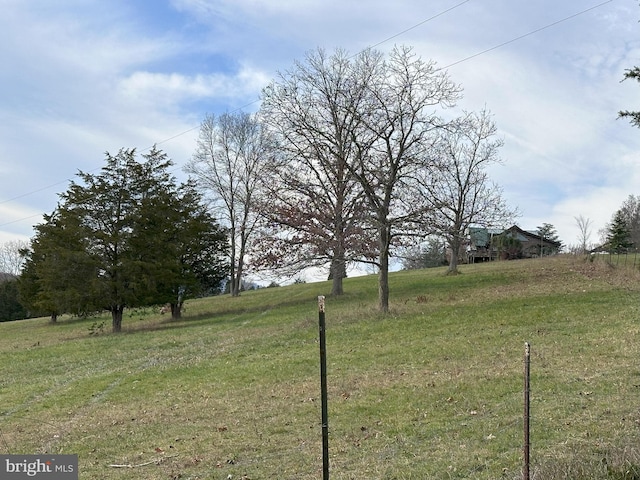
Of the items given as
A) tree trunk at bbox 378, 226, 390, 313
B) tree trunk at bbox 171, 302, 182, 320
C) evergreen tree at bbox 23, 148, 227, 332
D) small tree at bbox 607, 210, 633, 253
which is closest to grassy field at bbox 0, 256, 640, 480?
tree trunk at bbox 378, 226, 390, 313

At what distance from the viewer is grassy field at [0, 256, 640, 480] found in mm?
6066

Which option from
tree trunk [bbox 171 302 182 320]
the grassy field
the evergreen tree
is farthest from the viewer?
tree trunk [bbox 171 302 182 320]

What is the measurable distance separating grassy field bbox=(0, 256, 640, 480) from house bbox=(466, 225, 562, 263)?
1213 inches

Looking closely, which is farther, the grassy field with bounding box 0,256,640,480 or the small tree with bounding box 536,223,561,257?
the small tree with bounding box 536,223,561,257

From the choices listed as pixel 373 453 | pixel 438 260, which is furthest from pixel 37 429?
pixel 438 260

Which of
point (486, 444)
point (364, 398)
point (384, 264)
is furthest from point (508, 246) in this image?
point (486, 444)

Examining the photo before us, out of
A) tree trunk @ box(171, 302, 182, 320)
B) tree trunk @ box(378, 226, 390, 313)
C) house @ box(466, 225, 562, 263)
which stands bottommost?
tree trunk @ box(171, 302, 182, 320)

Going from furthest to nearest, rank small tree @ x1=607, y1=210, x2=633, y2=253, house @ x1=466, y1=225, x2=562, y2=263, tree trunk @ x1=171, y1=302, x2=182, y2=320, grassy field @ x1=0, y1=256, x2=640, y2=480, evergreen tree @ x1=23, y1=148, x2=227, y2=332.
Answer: house @ x1=466, y1=225, x2=562, y2=263
small tree @ x1=607, y1=210, x2=633, y2=253
tree trunk @ x1=171, y1=302, x2=182, y2=320
evergreen tree @ x1=23, y1=148, x2=227, y2=332
grassy field @ x1=0, y1=256, x2=640, y2=480

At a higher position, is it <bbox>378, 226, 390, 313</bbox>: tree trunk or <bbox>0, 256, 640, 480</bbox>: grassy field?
<bbox>378, 226, 390, 313</bbox>: tree trunk

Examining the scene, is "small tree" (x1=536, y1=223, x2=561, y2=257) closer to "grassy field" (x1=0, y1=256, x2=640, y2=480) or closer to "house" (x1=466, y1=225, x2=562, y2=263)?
"house" (x1=466, y1=225, x2=562, y2=263)

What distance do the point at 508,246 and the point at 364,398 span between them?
162 feet

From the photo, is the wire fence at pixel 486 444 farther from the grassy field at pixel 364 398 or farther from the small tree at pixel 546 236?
the small tree at pixel 546 236

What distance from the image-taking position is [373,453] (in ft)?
20.9

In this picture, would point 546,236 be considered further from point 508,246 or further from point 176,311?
point 176,311
